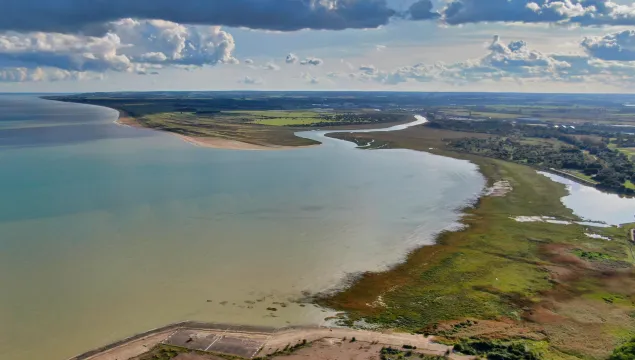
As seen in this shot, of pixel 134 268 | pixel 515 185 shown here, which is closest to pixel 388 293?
pixel 134 268

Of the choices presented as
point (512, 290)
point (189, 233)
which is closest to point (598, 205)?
point (512, 290)

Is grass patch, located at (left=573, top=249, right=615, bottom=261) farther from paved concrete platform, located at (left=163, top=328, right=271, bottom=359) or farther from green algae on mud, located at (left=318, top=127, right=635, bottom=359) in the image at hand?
paved concrete platform, located at (left=163, top=328, right=271, bottom=359)

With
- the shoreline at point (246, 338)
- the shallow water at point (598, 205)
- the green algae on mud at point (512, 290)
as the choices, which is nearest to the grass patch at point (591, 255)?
the green algae on mud at point (512, 290)

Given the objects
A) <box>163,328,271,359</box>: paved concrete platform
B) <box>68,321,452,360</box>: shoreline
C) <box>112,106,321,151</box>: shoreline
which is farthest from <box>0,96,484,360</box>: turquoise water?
<box>112,106,321,151</box>: shoreline

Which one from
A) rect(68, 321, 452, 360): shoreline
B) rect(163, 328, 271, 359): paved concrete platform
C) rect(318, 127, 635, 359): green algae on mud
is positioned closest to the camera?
rect(68, 321, 452, 360): shoreline

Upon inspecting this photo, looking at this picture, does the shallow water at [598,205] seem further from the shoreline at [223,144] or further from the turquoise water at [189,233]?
the shoreline at [223,144]

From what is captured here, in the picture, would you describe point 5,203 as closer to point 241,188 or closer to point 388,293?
point 241,188
